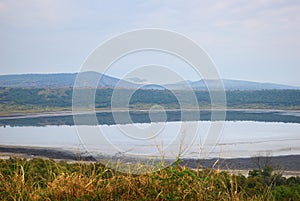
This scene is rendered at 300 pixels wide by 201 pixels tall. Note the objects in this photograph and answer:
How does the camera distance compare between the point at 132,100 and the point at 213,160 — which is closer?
the point at 213,160

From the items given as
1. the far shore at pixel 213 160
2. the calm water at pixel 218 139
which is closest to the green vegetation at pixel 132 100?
the calm water at pixel 218 139

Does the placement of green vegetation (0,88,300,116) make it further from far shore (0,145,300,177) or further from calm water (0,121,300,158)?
far shore (0,145,300,177)

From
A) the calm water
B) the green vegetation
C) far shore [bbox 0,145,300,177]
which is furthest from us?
the green vegetation

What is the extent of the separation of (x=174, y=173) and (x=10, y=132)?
33598mm

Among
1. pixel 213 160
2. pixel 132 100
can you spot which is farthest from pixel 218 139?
pixel 132 100

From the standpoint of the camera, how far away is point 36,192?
4809mm

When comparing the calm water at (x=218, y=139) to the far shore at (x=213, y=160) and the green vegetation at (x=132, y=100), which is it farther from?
the green vegetation at (x=132, y=100)

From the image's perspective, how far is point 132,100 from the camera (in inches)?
2469

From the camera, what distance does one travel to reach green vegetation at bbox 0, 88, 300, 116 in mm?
61938

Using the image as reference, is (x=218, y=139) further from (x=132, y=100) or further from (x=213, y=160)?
(x=132, y=100)

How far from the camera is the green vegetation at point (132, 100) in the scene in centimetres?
6194

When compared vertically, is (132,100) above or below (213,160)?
above

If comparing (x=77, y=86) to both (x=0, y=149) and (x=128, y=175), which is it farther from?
(x=0, y=149)

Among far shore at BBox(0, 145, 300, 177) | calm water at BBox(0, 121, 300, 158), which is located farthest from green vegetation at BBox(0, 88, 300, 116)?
far shore at BBox(0, 145, 300, 177)
